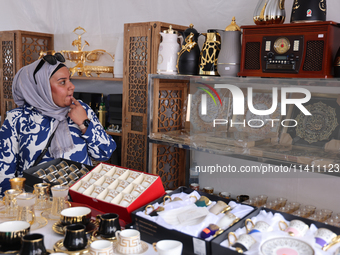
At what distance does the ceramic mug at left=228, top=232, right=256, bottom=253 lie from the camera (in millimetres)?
1044

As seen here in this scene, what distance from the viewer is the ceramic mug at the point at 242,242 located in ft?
3.42

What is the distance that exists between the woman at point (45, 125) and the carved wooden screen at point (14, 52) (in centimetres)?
150

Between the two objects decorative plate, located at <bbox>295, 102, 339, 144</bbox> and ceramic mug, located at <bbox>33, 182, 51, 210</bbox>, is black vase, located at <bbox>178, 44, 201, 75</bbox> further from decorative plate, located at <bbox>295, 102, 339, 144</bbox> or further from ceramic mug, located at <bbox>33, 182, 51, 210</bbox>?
ceramic mug, located at <bbox>33, 182, 51, 210</bbox>

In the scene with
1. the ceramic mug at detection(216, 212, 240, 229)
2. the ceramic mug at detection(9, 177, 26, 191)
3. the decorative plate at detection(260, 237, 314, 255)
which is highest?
the ceramic mug at detection(9, 177, 26, 191)

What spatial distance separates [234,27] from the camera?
1961 millimetres

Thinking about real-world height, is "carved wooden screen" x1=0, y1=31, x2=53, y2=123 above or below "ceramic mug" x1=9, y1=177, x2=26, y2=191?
above

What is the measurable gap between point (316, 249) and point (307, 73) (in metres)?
0.92

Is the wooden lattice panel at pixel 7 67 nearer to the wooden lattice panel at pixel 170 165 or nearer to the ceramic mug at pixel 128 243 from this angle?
the wooden lattice panel at pixel 170 165

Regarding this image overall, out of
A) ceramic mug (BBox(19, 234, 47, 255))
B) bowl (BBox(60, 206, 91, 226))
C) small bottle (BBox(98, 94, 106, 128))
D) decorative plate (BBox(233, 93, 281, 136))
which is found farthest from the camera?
small bottle (BBox(98, 94, 106, 128))

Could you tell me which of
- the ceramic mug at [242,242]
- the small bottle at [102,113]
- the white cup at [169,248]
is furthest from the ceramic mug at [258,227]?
the small bottle at [102,113]

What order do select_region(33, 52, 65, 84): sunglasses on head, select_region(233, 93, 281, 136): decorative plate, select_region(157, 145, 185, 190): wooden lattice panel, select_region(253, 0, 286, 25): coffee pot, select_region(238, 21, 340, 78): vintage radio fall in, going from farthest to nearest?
select_region(157, 145, 185, 190): wooden lattice panel → select_region(33, 52, 65, 84): sunglasses on head → select_region(233, 93, 281, 136): decorative plate → select_region(253, 0, 286, 25): coffee pot → select_region(238, 21, 340, 78): vintage radio

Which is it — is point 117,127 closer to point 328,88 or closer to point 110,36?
point 110,36

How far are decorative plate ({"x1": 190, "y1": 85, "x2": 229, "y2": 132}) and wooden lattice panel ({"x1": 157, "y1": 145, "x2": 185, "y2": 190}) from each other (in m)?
0.37

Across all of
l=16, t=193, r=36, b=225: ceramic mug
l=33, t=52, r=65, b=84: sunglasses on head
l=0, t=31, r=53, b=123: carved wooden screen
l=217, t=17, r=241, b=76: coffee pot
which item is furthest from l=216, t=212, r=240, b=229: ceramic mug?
l=0, t=31, r=53, b=123: carved wooden screen
